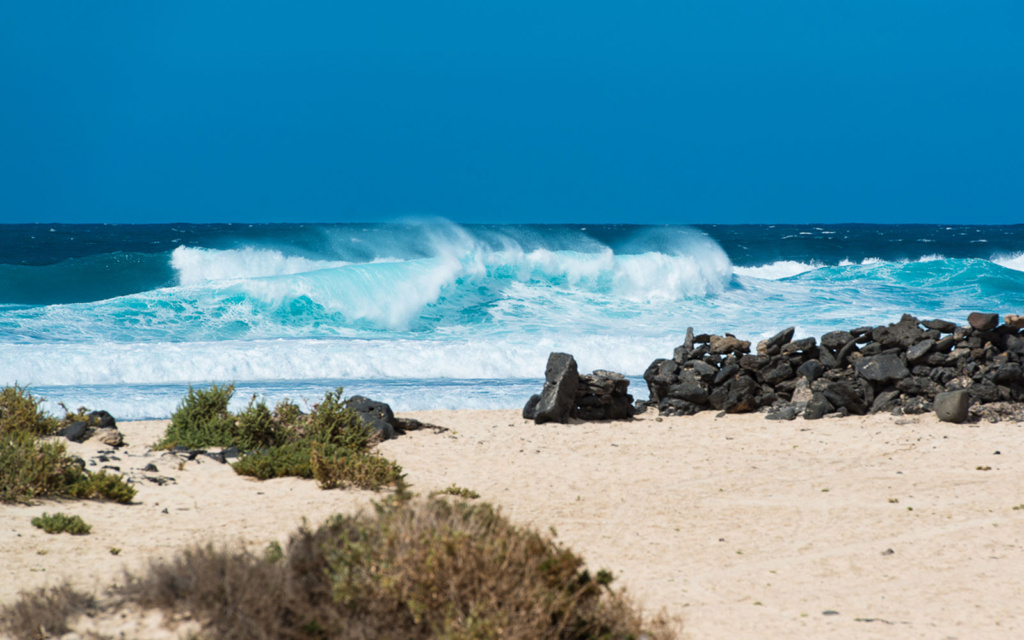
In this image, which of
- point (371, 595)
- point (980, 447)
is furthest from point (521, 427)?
point (371, 595)

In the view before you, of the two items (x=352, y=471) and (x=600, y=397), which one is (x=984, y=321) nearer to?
(x=600, y=397)

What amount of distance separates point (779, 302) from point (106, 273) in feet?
91.1

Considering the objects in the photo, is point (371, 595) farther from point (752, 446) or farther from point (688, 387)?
point (688, 387)

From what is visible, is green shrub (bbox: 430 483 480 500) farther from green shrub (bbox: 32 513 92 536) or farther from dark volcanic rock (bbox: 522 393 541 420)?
dark volcanic rock (bbox: 522 393 541 420)

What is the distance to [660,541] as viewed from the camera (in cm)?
613

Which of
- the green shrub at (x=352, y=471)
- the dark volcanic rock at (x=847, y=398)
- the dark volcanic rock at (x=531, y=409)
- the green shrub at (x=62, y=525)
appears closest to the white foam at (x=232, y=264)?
the dark volcanic rock at (x=531, y=409)

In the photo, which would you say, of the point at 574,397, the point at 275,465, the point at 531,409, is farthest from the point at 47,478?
the point at 574,397

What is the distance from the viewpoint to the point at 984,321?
11172mm

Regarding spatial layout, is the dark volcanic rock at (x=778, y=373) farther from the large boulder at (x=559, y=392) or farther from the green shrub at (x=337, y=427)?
the green shrub at (x=337, y=427)

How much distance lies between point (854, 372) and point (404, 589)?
377 inches

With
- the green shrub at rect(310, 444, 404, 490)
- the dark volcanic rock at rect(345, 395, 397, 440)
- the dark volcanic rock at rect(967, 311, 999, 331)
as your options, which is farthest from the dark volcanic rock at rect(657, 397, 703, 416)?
the green shrub at rect(310, 444, 404, 490)

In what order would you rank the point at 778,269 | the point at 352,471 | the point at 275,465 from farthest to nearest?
the point at 778,269, the point at 275,465, the point at 352,471

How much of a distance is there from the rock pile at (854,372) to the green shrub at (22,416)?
25.0 ft

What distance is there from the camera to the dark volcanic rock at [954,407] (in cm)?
1026
